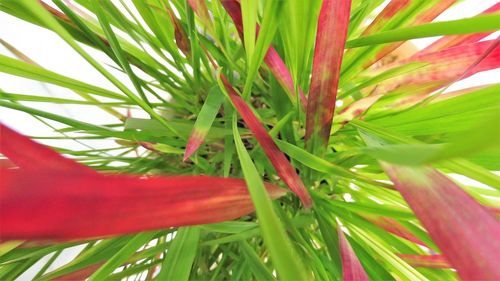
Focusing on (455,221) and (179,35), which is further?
(179,35)

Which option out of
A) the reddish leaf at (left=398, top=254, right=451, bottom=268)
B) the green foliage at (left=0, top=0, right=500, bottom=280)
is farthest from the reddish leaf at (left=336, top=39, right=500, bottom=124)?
the reddish leaf at (left=398, top=254, right=451, bottom=268)

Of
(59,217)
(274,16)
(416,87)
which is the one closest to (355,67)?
(416,87)

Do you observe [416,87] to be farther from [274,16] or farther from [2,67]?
[2,67]

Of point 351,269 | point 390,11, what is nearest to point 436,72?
point 390,11

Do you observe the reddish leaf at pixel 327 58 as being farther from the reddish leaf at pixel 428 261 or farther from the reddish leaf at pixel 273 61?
the reddish leaf at pixel 428 261

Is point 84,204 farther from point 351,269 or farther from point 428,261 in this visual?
point 428,261
